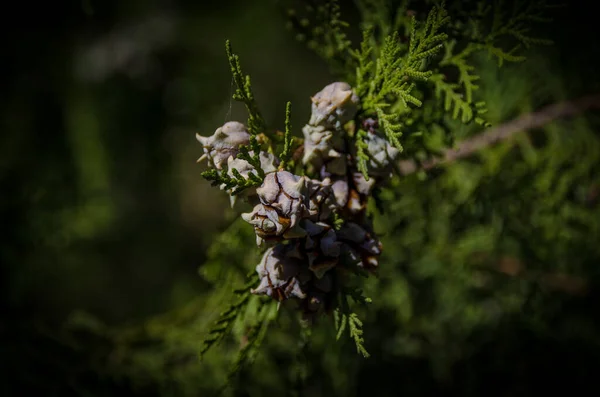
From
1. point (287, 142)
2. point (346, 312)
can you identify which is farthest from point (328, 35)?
point (346, 312)

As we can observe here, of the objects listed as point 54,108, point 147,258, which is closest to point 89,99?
point 54,108

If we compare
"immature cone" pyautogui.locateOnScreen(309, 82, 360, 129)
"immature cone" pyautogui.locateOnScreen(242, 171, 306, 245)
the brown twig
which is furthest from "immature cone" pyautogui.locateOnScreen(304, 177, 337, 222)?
the brown twig

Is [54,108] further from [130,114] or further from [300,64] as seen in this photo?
[300,64]

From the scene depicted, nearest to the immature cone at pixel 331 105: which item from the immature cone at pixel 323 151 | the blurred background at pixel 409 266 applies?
the immature cone at pixel 323 151

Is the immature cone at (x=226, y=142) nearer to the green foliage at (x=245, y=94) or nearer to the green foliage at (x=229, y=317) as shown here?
the green foliage at (x=245, y=94)

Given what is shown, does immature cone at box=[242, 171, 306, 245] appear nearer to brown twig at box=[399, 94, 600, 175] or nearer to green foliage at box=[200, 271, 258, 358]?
green foliage at box=[200, 271, 258, 358]

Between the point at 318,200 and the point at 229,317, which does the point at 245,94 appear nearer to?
the point at 318,200
